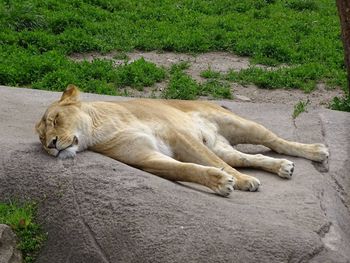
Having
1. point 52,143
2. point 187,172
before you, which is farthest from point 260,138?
point 52,143

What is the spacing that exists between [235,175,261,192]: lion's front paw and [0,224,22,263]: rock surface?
1730 millimetres

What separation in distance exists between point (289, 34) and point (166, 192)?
7.61 meters

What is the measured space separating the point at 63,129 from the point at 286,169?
1802 mm

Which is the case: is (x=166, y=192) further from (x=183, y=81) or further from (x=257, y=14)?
(x=257, y=14)

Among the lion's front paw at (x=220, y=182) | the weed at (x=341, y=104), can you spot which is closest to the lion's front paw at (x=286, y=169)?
the lion's front paw at (x=220, y=182)

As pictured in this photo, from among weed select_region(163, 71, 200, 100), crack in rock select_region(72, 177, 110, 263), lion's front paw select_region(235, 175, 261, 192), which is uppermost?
lion's front paw select_region(235, 175, 261, 192)

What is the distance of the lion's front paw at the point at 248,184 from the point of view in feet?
18.4

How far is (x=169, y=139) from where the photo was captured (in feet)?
19.5

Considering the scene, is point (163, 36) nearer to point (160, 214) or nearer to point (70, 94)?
point (70, 94)

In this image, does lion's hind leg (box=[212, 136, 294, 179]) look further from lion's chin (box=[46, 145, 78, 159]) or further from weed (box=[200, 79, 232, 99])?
weed (box=[200, 79, 232, 99])

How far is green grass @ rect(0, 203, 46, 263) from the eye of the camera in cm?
504

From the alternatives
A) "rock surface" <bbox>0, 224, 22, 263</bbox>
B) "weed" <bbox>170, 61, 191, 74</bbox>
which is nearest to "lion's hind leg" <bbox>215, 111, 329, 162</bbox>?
"rock surface" <bbox>0, 224, 22, 263</bbox>

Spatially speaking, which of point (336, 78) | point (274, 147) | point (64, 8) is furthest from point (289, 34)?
point (274, 147)

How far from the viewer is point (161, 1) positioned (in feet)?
44.7
